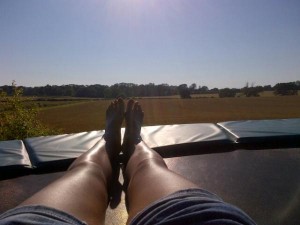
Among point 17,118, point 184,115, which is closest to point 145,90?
point 184,115

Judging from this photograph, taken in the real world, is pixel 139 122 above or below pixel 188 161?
above

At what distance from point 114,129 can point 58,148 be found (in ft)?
1.12

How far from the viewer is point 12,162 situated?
154 cm

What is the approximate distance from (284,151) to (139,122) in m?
0.92

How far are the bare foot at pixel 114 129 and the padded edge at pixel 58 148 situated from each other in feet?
0.50

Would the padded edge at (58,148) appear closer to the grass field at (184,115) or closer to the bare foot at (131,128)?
the bare foot at (131,128)

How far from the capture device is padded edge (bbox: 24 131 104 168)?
160 centimetres

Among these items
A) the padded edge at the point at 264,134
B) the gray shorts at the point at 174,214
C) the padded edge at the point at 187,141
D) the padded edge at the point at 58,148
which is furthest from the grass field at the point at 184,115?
the gray shorts at the point at 174,214

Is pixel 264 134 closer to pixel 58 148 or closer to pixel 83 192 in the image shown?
pixel 58 148

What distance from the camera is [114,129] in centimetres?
181

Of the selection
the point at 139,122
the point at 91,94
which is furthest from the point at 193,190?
the point at 91,94

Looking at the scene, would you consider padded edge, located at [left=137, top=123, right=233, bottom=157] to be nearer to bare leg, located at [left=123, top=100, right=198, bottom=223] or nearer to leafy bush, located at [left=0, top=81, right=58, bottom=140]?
bare leg, located at [left=123, top=100, right=198, bottom=223]

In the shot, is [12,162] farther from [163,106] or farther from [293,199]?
[163,106]

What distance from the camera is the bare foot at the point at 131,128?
5.02ft
